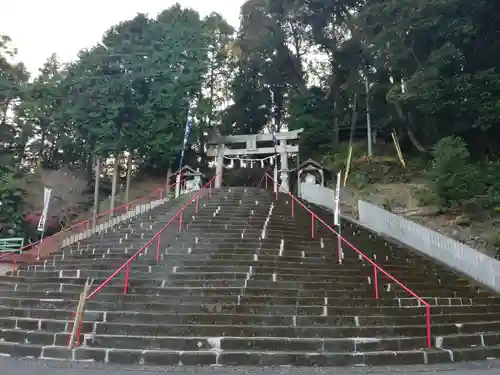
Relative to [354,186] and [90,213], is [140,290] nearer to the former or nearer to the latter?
[354,186]

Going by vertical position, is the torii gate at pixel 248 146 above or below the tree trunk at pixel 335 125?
below

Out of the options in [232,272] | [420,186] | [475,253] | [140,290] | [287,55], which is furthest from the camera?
[287,55]

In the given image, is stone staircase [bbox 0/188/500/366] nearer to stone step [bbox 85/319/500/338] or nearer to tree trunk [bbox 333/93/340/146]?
stone step [bbox 85/319/500/338]

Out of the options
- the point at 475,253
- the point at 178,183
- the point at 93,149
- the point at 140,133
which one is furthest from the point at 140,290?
the point at 93,149

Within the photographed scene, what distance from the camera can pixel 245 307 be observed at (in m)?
7.07

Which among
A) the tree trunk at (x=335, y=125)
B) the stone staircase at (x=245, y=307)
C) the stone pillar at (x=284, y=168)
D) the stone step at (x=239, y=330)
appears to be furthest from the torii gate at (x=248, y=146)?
the stone step at (x=239, y=330)

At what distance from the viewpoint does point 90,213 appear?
2283 centimetres

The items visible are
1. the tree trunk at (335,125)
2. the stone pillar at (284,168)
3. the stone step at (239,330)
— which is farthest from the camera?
the tree trunk at (335,125)

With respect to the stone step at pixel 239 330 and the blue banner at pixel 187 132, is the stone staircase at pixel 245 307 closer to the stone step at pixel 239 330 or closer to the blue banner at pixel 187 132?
the stone step at pixel 239 330

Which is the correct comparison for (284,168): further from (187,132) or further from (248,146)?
(187,132)

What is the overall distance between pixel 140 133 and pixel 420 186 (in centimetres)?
1448

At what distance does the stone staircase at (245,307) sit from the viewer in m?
6.06

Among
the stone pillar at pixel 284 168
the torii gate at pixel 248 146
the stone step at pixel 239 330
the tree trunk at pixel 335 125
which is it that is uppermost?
the tree trunk at pixel 335 125

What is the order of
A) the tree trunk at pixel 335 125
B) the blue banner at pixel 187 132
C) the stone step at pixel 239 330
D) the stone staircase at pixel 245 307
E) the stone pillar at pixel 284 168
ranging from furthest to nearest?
1. the tree trunk at pixel 335 125
2. the stone pillar at pixel 284 168
3. the blue banner at pixel 187 132
4. the stone step at pixel 239 330
5. the stone staircase at pixel 245 307
